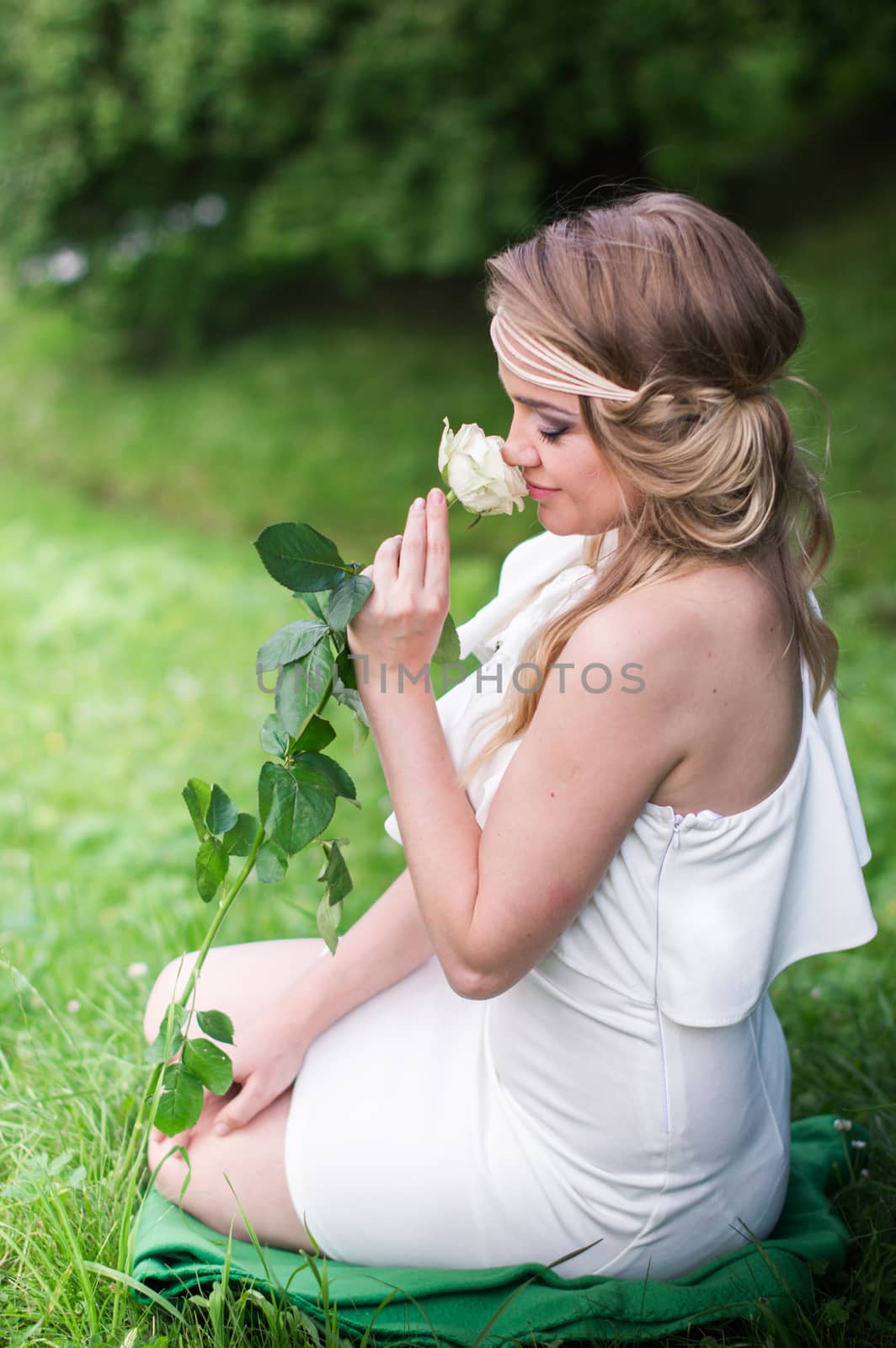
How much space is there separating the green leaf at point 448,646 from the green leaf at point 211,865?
1.38ft

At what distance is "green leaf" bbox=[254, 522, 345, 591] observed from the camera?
1585mm

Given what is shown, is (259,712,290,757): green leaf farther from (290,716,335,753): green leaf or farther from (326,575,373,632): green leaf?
(326,575,373,632): green leaf

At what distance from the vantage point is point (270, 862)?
174 centimetres

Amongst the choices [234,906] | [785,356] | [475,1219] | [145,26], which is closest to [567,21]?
[145,26]

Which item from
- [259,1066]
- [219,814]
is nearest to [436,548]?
[219,814]

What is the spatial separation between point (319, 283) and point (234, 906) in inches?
364

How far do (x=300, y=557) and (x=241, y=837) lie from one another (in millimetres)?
445

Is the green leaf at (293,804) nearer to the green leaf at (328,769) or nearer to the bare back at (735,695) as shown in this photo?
the green leaf at (328,769)

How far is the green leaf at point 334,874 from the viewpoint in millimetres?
1762

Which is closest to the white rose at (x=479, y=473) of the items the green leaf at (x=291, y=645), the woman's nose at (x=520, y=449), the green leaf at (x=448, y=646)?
the woman's nose at (x=520, y=449)

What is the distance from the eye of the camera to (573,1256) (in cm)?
180

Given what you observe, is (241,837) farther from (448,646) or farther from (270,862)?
(448,646)

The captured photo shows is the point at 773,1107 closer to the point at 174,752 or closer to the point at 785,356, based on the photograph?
the point at 785,356

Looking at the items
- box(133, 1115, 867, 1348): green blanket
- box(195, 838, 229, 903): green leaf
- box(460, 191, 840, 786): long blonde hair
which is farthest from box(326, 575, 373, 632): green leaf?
box(133, 1115, 867, 1348): green blanket
